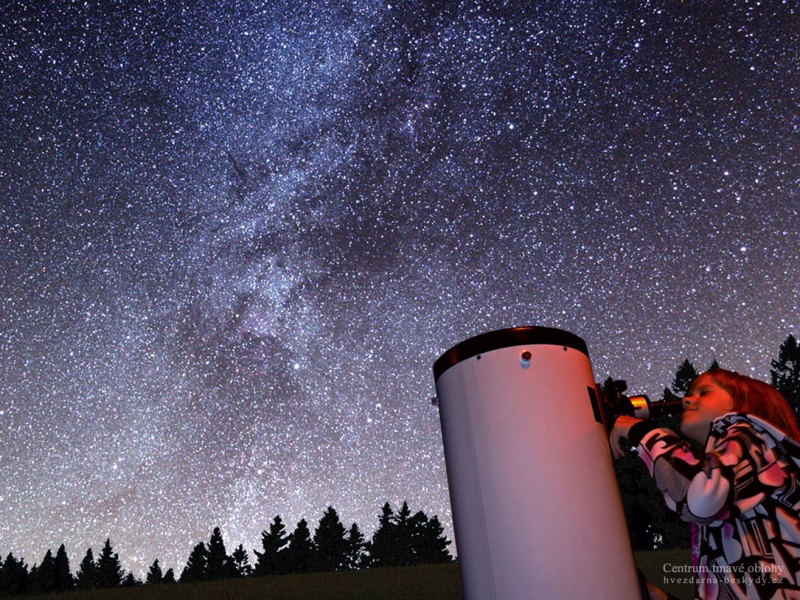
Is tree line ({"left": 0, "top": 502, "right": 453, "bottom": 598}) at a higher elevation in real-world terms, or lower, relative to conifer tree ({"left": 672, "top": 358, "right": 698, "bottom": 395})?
lower

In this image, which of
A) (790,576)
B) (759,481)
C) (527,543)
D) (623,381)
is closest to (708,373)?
(623,381)

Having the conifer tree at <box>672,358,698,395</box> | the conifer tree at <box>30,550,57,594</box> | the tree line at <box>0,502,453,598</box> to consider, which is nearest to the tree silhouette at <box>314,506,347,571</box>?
the tree line at <box>0,502,453,598</box>

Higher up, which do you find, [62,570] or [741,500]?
[62,570]

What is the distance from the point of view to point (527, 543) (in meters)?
2.02

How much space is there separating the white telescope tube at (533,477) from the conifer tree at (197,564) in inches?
2663

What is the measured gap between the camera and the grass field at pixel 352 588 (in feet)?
34.4

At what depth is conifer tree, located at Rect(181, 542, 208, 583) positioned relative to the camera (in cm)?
6050

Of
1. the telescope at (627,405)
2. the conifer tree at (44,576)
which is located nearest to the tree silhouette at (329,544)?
the conifer tree at (44,576)

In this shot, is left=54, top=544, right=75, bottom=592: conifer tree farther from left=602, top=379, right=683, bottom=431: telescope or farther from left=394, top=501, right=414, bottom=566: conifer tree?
left=602, top=379, right=683, bottom=431: telescope

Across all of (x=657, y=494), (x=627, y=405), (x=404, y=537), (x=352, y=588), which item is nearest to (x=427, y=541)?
(x=404, y=537)

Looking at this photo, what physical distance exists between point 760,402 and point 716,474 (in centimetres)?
53

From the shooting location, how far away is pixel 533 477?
2.07m

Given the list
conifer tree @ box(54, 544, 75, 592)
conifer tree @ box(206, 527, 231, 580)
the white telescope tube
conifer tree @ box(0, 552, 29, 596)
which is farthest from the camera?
conifer tree @ box(206, 527, 231, 580)

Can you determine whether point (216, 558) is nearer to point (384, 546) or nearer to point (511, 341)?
point (384, 546)
